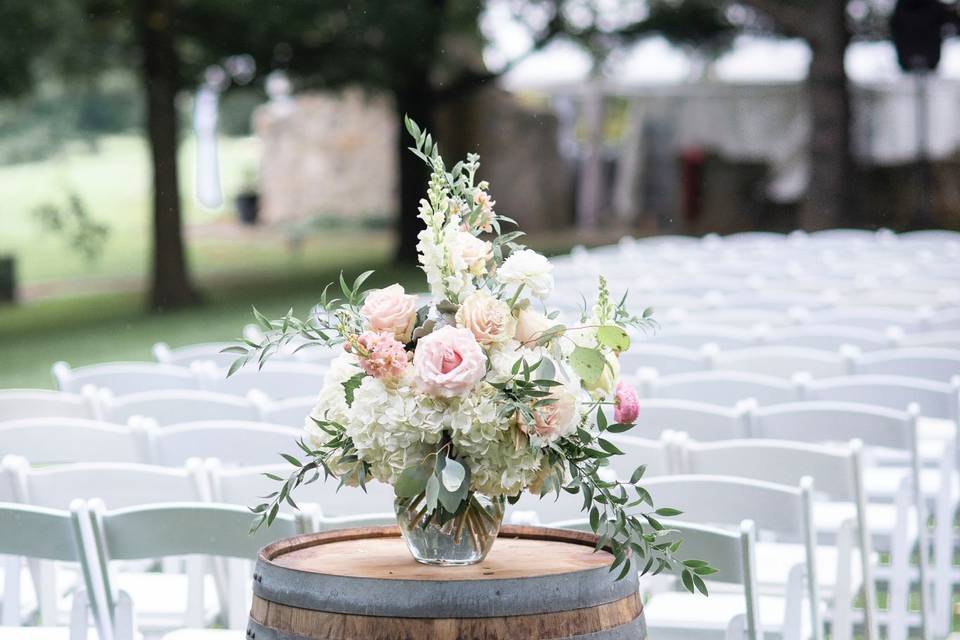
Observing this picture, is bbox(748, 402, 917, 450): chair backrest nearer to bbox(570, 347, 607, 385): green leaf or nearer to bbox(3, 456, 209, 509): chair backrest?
bbox(3, 456, 209, 509): chair backrest

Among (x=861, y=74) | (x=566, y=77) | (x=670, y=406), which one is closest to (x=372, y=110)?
(x=566, y=77)

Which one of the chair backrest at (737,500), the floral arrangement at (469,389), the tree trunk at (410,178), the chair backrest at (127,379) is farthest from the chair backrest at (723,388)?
the tree trunk at (410,178)

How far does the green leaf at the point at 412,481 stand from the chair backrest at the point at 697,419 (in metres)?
2.23

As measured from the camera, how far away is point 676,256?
456 inches

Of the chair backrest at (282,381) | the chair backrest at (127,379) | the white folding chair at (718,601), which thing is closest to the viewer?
the white folding chair at (718,601)

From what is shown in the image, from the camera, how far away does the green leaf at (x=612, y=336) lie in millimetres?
2256

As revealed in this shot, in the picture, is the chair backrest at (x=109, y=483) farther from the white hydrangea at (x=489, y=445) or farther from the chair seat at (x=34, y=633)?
the white hydrangea at (x=489, y=445)

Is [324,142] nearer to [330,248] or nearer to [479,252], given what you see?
[330,248]

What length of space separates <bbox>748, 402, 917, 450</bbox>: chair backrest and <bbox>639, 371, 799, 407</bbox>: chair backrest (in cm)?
64

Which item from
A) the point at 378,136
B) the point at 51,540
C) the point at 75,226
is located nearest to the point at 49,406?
the point at 51,540

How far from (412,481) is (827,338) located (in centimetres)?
444

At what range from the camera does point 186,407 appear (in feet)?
16.1

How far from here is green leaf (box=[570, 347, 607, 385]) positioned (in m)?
2.24

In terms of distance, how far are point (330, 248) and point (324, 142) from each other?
173 centimetres
